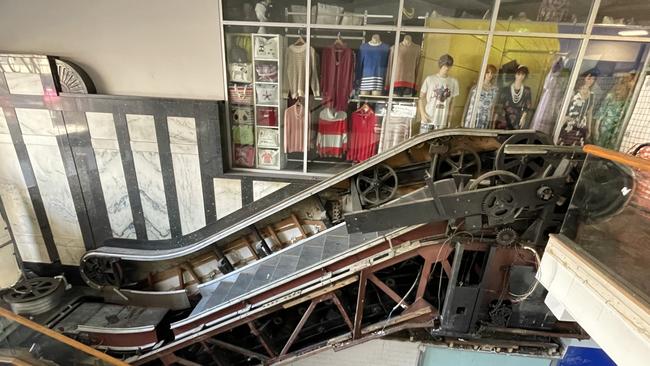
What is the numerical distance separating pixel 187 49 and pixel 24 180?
3.15 metres

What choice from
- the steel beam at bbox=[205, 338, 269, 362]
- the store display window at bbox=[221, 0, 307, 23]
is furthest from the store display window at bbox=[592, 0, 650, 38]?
the steel beam at bbox=[205, 338, 269, 362]

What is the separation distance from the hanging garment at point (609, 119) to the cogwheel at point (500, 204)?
91.1 inches

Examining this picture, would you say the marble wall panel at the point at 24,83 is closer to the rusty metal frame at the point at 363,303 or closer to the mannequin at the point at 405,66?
the rusty metal frame at the point at 363,303

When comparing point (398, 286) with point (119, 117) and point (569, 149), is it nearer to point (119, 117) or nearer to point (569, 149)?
point (569, 149)

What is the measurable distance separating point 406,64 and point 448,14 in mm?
696

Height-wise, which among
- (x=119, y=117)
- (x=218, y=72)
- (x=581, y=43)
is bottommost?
(x=119, y=117)

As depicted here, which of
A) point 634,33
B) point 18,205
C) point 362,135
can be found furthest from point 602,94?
point 18,205

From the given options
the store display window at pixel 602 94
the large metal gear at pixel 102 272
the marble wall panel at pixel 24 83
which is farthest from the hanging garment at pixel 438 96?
the marble wall panel at pixel 24 83

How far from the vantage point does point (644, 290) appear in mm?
1897

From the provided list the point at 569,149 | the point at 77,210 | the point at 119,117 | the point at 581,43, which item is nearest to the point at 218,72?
the point at 119,117

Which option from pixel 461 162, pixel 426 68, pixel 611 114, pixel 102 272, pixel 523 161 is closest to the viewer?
pixel 523 161

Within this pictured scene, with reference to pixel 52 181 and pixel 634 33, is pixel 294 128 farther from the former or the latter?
pixel 634 33

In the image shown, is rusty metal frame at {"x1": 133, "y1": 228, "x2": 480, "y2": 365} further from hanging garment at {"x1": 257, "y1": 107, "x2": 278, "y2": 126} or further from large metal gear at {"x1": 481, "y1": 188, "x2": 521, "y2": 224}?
hanging garment at {"x1": 257, "y1": 107, "x2": 278, "y2": 126}

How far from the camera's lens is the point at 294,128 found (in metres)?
4.11
